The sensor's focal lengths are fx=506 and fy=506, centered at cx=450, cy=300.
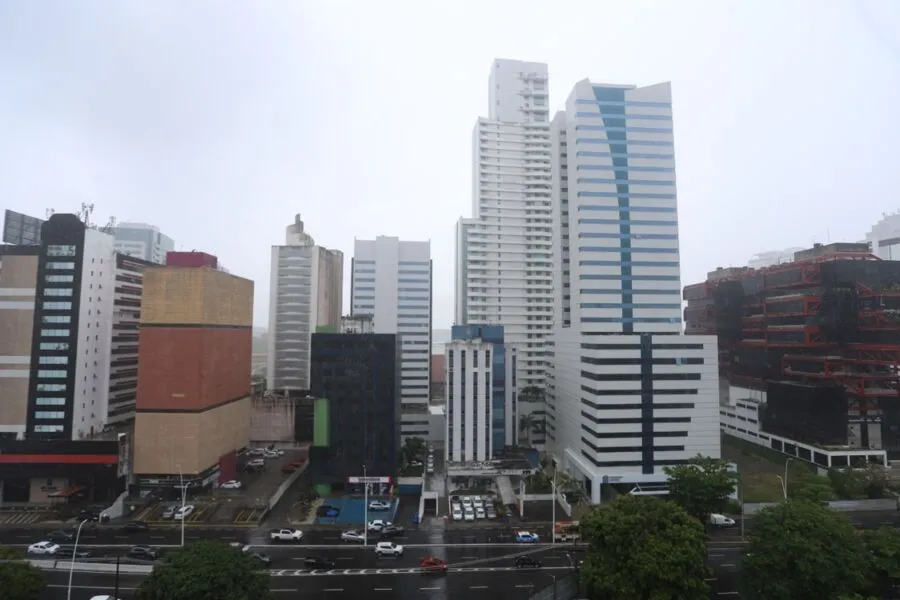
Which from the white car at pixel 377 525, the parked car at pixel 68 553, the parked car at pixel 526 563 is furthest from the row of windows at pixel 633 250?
the parked car at pixel 68 553

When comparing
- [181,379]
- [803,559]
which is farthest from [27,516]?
[803,559]

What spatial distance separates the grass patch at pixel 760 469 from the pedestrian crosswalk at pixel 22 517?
74864 millimetres

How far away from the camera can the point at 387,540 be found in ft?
153

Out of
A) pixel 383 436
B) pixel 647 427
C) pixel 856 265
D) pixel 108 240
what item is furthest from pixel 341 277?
pixel 856 265

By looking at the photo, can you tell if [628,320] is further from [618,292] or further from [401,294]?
[401,294]

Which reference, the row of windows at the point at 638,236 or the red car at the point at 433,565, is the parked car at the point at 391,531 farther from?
the row of windows at the point at 638,236

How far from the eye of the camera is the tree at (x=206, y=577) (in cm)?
2694

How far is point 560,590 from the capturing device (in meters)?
33.9

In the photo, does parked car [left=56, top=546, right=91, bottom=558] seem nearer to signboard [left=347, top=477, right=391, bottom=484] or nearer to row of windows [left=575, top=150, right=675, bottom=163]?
signboard [left=347, top=477, right=391, bottom=484]

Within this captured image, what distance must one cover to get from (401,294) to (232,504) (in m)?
52.0

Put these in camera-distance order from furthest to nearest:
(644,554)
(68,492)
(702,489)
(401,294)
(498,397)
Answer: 1. (401,294)
2. (498,397)
3. (68,492)
4. (702,489)
5. (644,554)

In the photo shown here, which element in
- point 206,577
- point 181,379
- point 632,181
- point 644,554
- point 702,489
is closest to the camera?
point 206,577

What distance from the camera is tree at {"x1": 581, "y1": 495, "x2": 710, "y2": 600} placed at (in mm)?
29141

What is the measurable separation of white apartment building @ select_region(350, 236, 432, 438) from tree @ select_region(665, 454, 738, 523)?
179 ft
